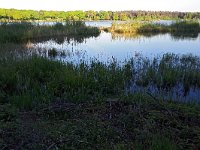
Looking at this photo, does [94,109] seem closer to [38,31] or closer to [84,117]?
[84,117]

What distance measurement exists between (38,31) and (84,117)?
73.6 ft

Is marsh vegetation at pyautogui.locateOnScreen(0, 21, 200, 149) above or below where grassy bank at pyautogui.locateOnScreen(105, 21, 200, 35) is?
above

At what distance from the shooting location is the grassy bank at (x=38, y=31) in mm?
23453

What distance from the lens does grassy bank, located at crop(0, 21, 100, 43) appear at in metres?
23.5

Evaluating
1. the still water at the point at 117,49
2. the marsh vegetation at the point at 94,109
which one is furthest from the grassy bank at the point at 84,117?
the still water at the point at 117,49

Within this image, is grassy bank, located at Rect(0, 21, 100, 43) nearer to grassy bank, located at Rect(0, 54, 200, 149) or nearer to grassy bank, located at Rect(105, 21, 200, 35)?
grassy bank, located at Rect(105, 21, 200, 35)

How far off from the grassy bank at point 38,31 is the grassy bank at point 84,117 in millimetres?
13114

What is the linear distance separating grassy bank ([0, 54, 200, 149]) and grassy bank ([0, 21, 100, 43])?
13.1 metres

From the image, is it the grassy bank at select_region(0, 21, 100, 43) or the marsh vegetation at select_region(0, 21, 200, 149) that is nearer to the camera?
the marsh vegetation at select_region(0, 21, 200, 149)

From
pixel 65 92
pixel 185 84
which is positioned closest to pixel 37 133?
pixel 65 92

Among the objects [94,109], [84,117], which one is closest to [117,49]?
[94,109]

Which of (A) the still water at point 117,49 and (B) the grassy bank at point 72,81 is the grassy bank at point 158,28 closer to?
(A) the still water at point 117,49

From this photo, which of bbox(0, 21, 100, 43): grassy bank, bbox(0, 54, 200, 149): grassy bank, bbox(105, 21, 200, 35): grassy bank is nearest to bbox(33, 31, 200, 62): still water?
bbox(0, 21, 100, 43): grassy bank

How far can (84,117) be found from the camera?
589 cm
